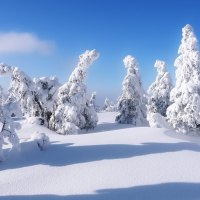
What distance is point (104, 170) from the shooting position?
54.7ft

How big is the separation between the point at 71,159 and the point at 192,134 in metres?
16.2

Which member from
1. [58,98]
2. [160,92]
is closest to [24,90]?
[58,98]

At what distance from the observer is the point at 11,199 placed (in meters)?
14.2

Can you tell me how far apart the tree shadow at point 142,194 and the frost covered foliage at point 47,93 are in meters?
23.3

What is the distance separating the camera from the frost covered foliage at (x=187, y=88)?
30016 millimetres

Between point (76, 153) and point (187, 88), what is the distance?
1460 cm

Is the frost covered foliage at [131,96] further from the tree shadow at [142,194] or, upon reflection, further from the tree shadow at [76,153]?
the tree shadow at [142,194]

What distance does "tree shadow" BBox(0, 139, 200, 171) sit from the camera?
18203 mm

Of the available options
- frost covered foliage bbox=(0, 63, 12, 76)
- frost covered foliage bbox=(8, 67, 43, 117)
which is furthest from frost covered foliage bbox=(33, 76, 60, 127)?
frost covered foliage bbox=(0, 63, 12, 76)

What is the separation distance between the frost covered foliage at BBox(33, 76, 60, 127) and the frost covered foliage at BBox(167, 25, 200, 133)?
42.3 ft

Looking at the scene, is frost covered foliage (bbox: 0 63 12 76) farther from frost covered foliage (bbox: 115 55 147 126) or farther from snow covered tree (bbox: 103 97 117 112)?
snow covered tree (bbox: 103 97 117 112)

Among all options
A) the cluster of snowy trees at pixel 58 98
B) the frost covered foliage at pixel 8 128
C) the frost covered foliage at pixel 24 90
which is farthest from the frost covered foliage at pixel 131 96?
the frost covered foliage at pixel 8 128

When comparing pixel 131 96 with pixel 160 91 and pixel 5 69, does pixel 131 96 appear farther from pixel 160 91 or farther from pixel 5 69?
pixel 5 69

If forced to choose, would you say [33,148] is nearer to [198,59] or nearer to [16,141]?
[16,141]
